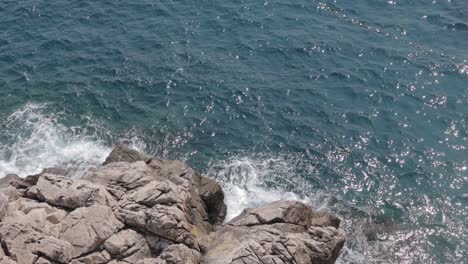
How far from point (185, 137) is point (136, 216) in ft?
50.6

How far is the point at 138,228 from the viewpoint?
31438 millimetres

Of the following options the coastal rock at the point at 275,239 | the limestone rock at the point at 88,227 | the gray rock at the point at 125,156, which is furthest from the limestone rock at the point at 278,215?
the gray rock at the point at 125,156

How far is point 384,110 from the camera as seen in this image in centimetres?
4781

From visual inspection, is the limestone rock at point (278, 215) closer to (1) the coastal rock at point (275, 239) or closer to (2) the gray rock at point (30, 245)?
(1) the coastal rock at point (275, 239)

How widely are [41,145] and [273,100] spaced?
68.5ft

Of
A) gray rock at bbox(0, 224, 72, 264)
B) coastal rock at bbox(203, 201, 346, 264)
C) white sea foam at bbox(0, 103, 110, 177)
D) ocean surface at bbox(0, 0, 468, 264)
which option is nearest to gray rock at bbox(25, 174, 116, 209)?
gray rock at bbox(0, 224, 72, 264)

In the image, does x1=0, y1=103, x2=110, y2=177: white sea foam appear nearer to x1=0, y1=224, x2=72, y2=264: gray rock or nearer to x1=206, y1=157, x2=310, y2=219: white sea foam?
x1=206, y1=157, x2=310, y2=219: white sea foam

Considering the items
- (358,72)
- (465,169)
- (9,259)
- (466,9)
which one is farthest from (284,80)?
(9,259)

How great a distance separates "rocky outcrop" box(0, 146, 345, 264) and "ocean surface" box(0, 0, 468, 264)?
6739 millimetres

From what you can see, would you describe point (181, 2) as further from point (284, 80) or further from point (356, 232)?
point (356, 232)

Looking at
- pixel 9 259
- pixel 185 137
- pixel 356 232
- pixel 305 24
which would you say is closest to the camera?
pixel 9 259

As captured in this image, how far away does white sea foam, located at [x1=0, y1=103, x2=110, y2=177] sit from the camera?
43781 millimetres

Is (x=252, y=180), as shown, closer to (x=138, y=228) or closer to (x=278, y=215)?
(x=278, y=215)

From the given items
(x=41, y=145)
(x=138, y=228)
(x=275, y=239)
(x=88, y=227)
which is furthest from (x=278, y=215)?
(x=41, y=145)
